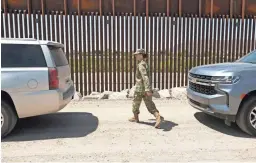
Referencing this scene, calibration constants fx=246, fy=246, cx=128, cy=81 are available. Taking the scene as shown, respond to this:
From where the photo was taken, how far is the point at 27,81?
450 centimetres

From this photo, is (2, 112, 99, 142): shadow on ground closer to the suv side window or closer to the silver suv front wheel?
the suv side window

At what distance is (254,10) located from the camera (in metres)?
8.73

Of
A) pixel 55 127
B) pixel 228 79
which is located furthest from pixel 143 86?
pixel 55 127

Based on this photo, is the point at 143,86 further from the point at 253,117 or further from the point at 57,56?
the point at 253,117

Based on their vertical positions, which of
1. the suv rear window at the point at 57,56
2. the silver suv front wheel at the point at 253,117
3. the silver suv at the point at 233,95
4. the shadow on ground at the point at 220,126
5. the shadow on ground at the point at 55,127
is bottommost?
the shadow on ground at the point at 220,126

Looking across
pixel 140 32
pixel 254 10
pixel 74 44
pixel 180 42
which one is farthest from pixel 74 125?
pixel 254 10

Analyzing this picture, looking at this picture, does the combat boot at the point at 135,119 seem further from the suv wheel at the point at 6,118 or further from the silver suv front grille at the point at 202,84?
the suv wheel at the point at 6,118

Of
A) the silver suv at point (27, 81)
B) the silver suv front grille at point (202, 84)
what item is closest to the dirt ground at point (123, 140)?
the silver suv at point (27, 81)

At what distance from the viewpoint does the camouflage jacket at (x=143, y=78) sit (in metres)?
5.03

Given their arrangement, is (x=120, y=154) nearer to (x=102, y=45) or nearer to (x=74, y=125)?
(x=74, y=125)

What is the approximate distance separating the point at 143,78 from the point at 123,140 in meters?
1.33

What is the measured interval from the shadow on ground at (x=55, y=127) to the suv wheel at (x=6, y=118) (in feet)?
0.64

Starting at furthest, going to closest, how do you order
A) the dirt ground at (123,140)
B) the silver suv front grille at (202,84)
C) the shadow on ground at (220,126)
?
the shadow on ground at (220,126) → the silver suv front grille at (202,84) → the dirt ground at (123,140)

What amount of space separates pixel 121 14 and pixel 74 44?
1.83 metres
